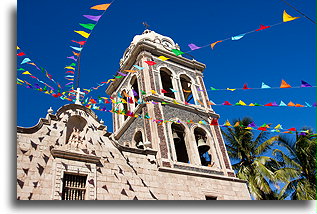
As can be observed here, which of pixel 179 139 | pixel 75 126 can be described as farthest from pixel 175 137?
pixel 75 126

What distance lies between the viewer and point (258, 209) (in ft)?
21.2

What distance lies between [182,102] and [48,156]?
6.70 m

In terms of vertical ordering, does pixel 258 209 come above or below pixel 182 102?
below

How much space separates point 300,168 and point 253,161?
2.63 m

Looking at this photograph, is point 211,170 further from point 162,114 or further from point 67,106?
point 67,106

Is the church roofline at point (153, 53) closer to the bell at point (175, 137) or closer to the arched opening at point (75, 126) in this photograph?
the bell at point (175, 137)

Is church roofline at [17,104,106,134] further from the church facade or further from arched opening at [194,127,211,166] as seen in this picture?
arched opening at [194,127,211,166]

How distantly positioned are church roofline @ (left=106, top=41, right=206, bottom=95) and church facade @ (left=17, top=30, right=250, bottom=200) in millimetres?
91

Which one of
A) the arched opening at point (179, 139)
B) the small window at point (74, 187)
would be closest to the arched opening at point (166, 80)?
the arched opening at point (179, 139)

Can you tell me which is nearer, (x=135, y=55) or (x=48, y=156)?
(x=48, y=156)

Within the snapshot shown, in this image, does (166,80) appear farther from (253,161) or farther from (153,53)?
(253,161)

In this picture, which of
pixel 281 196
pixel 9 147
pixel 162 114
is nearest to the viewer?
pixel 9 147

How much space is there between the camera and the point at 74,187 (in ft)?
23.5
